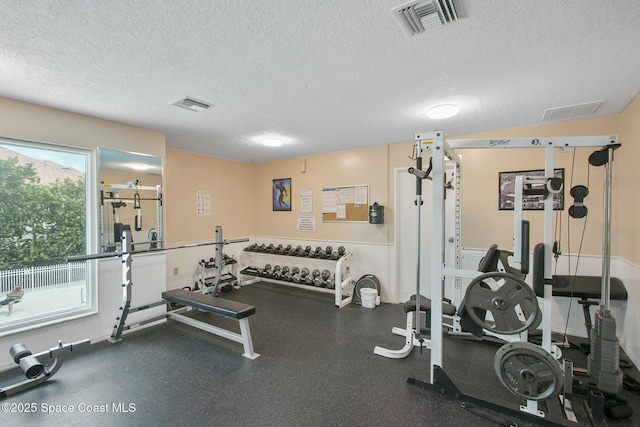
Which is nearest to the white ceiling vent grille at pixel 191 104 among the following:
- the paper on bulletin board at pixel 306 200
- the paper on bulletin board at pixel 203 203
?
the paper on bulletin board at pixel 203 203

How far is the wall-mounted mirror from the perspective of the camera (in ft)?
9.91

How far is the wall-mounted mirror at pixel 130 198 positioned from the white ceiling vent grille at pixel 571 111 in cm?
426

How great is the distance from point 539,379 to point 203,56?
285 cm

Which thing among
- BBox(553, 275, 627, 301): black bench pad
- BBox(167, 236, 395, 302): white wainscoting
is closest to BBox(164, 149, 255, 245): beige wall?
BBox(167, 236, 395, 302): white wainscoting

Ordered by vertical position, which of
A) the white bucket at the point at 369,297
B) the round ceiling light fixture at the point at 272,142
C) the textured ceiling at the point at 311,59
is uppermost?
the textured ceiling at the point at 311,59

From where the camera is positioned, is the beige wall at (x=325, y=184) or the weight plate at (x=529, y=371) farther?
the beige wall at (x=325, y=184)

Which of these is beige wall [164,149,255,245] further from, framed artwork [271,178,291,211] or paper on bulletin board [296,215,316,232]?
paper on bulletin board [296,215,316,232]

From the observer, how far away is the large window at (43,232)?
2480 mm

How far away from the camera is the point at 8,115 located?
7.93 feet

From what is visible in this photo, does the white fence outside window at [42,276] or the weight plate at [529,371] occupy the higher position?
the white fence outside window at [42,276]

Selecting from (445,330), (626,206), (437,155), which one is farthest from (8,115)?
(626,206)

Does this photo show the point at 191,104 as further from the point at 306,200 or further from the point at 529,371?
the point at 529,371

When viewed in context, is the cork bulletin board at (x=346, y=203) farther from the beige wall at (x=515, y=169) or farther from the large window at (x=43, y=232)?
the large window at (x=43, y=232)

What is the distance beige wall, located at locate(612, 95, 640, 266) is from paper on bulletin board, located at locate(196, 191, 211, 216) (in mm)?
5215
